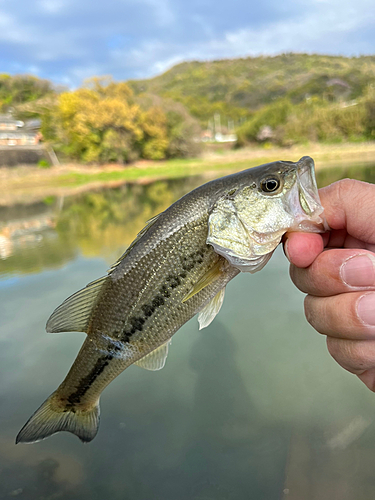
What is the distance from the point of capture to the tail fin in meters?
1.75

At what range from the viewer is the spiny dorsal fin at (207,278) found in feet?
5.38

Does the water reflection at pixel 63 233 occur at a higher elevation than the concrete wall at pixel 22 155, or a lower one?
lower

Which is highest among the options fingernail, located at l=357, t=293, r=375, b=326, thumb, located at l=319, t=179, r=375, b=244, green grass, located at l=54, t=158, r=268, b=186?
thumb, located at l=319, t=179, r=375, b=244

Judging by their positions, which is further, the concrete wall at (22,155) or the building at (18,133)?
the building at (18,133)

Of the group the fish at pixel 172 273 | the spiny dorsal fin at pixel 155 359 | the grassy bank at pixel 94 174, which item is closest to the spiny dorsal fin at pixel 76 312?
the fish at pixel 172 273

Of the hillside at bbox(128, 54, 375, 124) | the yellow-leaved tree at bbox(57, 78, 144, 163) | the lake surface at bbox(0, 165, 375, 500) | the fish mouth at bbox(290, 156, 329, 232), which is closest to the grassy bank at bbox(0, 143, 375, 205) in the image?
the yellow-leaved tree at bbox(57, 78, 144, 163)

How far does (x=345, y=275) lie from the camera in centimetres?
154

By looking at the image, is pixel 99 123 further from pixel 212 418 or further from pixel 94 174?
pixel 212 418

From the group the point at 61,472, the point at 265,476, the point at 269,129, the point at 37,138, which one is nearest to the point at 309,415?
the point at 265,476

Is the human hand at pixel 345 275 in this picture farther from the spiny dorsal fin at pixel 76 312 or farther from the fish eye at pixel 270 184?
the spiny dorsal fin at pixel 76 312

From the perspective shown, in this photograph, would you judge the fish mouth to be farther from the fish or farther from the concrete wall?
the concrete wall

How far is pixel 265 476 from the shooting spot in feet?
6.72

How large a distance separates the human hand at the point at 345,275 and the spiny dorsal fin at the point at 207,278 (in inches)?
14.3

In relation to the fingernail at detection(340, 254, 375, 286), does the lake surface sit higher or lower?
lower
